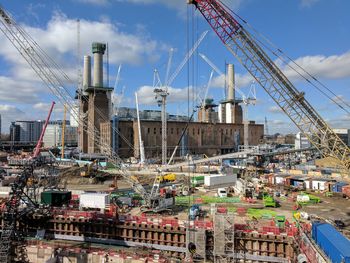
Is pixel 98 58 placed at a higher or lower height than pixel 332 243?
higher

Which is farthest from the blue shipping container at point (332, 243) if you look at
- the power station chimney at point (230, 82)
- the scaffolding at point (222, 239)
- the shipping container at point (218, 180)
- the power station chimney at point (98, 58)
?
the power station chimney at point (230, 82)

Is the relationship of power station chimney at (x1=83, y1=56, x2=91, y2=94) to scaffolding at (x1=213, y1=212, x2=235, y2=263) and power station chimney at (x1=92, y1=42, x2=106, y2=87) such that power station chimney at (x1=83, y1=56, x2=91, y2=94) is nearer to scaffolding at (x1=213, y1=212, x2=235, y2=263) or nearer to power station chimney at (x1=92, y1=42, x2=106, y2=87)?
power station chimney at (x1=92, y1=42, x2=106, y2=87)

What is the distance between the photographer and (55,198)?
32.5 metres

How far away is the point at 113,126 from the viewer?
108125 millimetres

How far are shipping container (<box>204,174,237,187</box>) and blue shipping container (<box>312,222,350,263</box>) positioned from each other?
27.4 metres

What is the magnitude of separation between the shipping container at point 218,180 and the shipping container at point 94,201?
20290 millimetres

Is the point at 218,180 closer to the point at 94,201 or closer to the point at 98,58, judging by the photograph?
the point at 94,201

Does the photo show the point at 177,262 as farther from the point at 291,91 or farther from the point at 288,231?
the point at 291,91

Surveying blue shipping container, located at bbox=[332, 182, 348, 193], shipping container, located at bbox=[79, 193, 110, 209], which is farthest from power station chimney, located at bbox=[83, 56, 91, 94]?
blue shipping container, located at bbox=[332, 182, 348, 193]

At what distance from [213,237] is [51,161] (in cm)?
1671

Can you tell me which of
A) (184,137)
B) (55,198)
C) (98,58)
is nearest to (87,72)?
(98,58)

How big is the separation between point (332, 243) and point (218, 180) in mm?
32251

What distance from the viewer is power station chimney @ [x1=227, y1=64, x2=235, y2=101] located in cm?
15400

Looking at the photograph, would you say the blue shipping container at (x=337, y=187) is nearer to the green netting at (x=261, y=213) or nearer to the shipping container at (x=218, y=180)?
the shipping container at (x=218, y=180)
